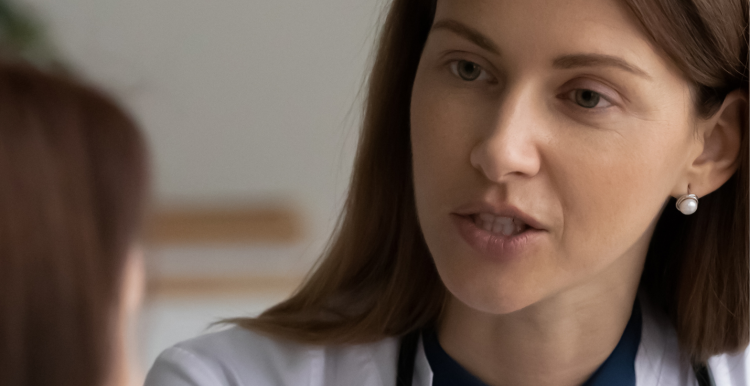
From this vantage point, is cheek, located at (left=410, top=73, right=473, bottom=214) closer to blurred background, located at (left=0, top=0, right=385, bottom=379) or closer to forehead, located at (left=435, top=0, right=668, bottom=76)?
forehead, located at (left=435, top=0, right=668, bottom=76)

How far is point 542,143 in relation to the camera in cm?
67

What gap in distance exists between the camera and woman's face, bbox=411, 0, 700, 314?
2.18 feet

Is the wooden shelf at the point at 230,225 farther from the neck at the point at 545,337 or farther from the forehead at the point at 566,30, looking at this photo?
the forehead at the point at 566,30

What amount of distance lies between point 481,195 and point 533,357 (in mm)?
240

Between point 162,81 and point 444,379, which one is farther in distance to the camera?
point 162,81

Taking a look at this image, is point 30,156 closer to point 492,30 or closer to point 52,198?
point 52,198

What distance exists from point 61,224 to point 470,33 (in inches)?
16.1

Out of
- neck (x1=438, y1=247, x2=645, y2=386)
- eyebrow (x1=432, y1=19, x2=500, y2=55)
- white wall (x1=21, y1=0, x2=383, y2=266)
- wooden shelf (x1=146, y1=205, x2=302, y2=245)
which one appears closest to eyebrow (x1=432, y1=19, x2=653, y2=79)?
eyebrow (x1=432, y1=19, x2=500, y2=55)

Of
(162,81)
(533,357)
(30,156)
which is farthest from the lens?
(162,81)

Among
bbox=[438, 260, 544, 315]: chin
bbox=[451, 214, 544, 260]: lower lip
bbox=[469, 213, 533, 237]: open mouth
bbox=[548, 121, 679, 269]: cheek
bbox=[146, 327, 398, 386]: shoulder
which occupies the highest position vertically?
bbox=[548, 121, 679, 269]: cheek

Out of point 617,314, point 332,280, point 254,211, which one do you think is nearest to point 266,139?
point 254,211

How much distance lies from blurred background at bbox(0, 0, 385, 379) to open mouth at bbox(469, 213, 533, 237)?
4.96ft

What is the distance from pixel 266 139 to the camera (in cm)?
233

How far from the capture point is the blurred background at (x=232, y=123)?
7.32ft
